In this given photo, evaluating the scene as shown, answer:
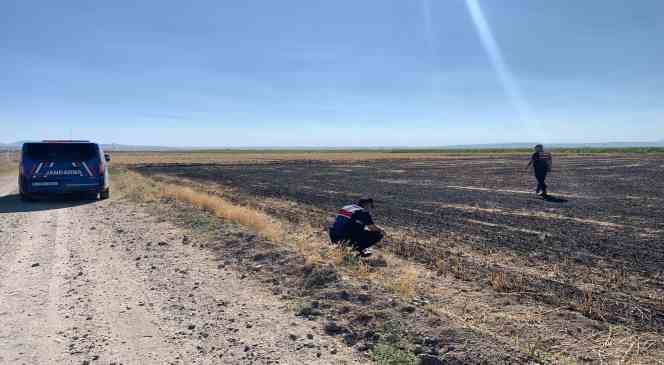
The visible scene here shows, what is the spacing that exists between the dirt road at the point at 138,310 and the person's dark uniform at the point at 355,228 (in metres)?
1.81

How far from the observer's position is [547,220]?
11805 mm

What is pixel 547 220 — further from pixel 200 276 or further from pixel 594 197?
pixel 200 276

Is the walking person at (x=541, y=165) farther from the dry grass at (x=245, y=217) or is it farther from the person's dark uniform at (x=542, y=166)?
the dry grass at (x=245, y=217)

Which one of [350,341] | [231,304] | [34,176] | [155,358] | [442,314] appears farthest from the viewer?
[34,176]

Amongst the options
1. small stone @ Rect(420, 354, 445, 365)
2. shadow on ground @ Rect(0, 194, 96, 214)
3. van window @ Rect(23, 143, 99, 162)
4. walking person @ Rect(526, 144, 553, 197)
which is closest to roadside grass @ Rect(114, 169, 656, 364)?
small stone @ Rect(420, 354, 445, 365)

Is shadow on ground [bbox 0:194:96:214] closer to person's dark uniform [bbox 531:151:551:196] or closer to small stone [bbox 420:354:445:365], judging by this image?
small stone [bbox 420:354:445:365]

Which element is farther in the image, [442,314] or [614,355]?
[442,314]

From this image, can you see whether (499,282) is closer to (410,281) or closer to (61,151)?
(410,281)

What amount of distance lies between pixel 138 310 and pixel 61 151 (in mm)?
12080

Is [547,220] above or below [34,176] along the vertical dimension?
below

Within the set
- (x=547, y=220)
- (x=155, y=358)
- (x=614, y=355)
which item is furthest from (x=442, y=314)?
(x=547, y=220)

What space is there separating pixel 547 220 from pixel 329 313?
9.34 metres

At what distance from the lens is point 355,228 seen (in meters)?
7.02

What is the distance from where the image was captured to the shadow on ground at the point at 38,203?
1245 centimetres
